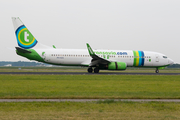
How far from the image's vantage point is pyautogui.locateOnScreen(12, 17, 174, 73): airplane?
34.2 metres

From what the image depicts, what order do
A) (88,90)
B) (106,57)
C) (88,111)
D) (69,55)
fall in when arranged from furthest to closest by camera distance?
(106,57), (69,55), (88,90), (88,111)

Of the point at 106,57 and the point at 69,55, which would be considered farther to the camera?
the point at 106,57

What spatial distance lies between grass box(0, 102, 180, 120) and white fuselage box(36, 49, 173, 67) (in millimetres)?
25279

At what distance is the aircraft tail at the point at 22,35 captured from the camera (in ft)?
116

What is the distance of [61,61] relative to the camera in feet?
117

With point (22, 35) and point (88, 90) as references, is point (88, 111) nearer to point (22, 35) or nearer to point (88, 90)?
point (88, 90)

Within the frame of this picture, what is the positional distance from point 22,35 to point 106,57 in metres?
12.6

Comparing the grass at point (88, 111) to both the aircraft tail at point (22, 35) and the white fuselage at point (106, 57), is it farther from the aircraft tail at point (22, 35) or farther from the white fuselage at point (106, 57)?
the aircraft tail at point (22, 35)

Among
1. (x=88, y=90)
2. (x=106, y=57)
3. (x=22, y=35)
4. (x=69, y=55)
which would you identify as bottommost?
(x=88, y=90)

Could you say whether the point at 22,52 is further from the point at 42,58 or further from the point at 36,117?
the point at 36,117

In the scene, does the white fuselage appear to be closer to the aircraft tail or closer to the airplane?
the airplane


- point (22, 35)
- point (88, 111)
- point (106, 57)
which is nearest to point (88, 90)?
point (88, 111)

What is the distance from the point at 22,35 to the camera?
116 feet

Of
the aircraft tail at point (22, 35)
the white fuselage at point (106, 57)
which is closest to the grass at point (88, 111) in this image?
the white fuselage at point (106, 57)
